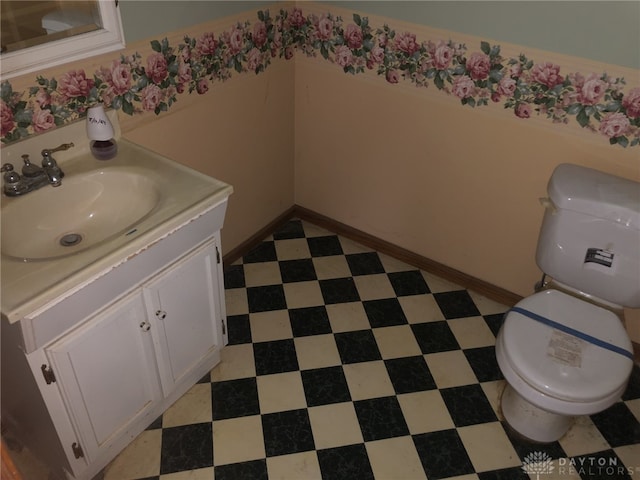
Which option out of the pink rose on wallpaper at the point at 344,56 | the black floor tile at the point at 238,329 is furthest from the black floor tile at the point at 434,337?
the pink rose on wallpaper at the point at 344,56

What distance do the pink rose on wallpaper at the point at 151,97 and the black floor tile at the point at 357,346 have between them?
1.17m

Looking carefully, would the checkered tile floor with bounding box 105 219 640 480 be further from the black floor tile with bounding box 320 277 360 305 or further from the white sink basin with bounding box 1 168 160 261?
the white sink basin with bounding box 1 168 160 261

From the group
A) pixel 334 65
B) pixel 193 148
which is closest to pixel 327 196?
pixel 334 65

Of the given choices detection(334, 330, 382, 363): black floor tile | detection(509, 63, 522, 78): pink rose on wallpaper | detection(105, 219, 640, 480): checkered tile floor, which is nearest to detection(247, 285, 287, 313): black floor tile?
detection(105, 219, 640, 480): checkered tile floor

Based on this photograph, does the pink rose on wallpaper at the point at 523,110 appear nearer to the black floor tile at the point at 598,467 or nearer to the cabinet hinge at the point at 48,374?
the black floor tile at the point at 598,467

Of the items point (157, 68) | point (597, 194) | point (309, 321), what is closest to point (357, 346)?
point (309, 321)

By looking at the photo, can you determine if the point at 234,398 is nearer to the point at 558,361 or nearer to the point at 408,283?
the point at 408,283

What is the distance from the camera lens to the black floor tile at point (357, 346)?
2.26 meters

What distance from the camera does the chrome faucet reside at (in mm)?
1522

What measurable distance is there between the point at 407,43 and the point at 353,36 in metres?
0.26

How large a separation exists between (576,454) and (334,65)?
183cm

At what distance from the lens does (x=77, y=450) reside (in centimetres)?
162

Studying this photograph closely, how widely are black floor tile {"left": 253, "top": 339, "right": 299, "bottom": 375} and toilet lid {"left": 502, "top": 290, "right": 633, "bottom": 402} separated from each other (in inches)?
33.5

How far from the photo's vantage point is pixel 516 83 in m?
2.03
